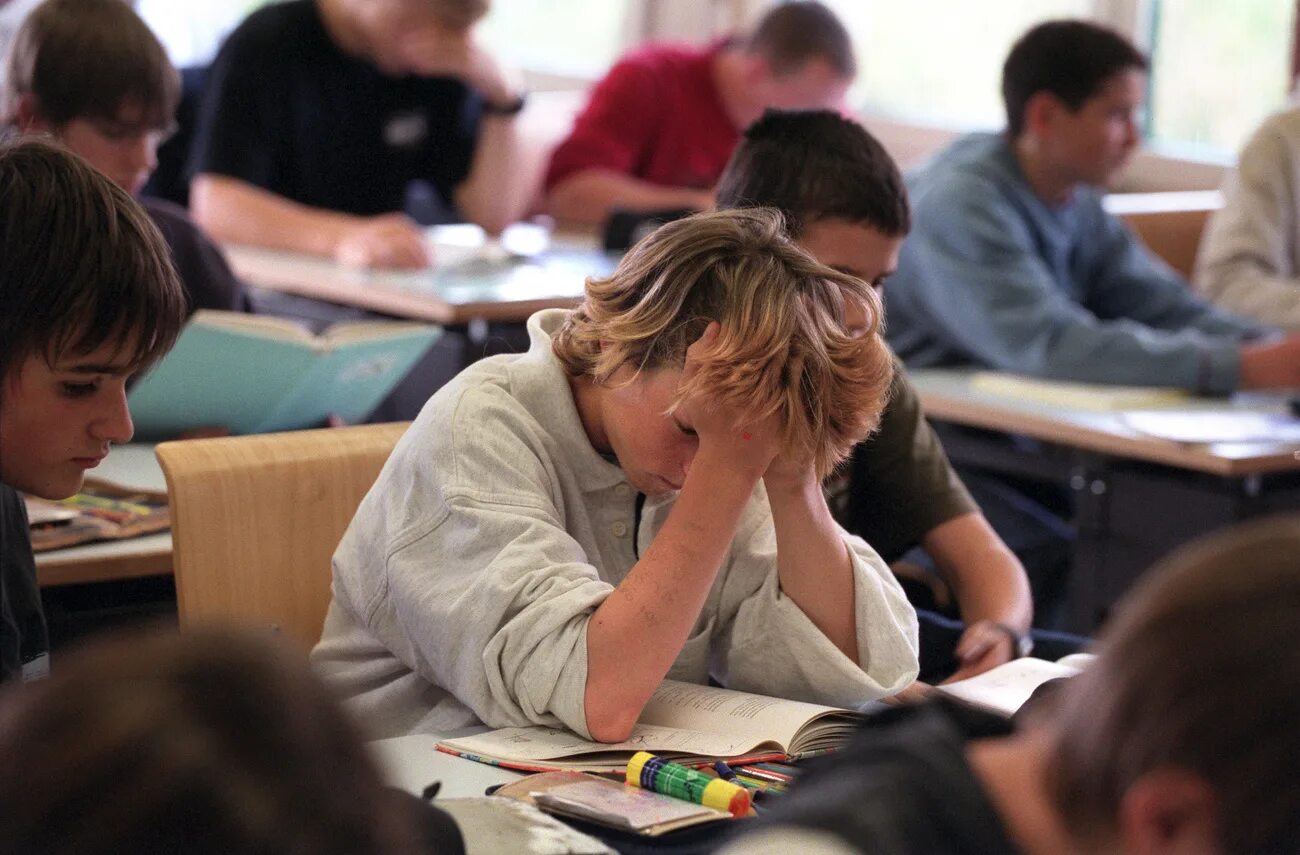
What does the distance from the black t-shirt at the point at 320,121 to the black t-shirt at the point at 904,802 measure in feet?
10.2

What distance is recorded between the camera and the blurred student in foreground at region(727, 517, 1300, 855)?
683 millimetres

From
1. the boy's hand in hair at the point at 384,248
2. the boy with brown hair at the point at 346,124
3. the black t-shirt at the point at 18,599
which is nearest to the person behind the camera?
the black t-shirt at the point at 18,599

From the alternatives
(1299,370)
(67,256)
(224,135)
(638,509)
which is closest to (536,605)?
(638,509)

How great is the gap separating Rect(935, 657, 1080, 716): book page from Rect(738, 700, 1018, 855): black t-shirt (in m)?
0.64

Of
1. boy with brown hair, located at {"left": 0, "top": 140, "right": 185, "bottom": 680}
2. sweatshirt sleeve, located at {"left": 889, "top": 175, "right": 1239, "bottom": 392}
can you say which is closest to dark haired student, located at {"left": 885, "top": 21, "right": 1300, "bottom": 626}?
sweatshirt sleeve, located at {"left": 889, "top": 175, "right": 1239, "bottom": 392}

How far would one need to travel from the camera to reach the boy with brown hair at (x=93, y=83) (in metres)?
2.28

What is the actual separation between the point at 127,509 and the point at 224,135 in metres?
1.86

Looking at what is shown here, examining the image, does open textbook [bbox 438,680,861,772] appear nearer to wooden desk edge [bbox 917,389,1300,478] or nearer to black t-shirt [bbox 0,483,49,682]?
black t-shirt [bbox 0,483,49,682]

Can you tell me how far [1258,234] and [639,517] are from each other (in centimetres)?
239

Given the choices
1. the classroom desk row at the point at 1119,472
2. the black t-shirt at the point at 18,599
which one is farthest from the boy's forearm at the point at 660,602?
the classroom desk row at the point at 1119,472

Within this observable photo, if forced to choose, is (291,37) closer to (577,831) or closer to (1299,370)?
(1299,370)

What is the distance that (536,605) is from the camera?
1.29 metres

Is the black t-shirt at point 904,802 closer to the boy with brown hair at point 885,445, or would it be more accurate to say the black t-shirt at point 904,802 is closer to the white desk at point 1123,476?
the boy with brown hair at point 885,445

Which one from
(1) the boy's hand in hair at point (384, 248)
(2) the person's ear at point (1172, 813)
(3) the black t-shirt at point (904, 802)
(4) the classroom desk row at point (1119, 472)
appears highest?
(2) the person's ear at point (1172, 813)
